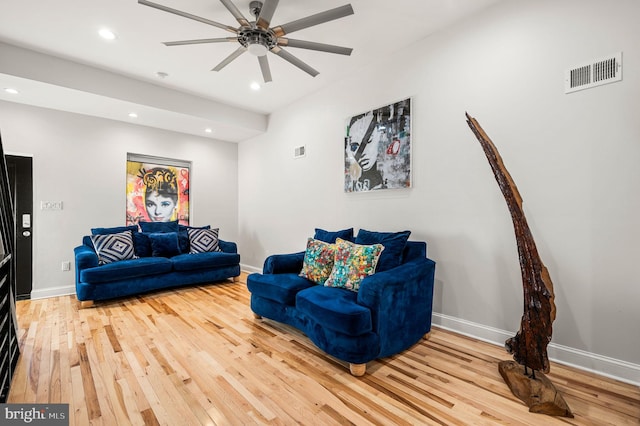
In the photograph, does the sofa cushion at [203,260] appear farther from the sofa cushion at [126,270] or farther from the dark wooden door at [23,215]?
the dark wooden door at [23,215]

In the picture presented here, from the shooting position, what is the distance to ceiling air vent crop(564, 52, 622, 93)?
2.00 meters

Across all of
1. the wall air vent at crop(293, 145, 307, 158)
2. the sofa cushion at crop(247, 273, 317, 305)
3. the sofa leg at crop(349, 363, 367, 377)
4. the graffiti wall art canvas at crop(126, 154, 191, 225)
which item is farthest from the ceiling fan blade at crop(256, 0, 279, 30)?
the graffiti wall art canvas at crop(126, 154, 191, 225)

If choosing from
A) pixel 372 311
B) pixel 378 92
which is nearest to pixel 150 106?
pixel 378 92

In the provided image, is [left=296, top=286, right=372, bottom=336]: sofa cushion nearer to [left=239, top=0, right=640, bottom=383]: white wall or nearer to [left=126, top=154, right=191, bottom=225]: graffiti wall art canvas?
[left=239, top=0, right=640, bottom=383]: white wall

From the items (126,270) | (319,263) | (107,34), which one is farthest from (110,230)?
(319,263)

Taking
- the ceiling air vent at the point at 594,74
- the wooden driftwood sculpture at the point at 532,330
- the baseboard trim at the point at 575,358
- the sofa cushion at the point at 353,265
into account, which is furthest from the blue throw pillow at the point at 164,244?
the ceiling air vent at the point at 594,74

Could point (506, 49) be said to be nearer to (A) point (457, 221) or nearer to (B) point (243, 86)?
(A) point (457, 221)

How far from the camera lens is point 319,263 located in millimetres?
2820

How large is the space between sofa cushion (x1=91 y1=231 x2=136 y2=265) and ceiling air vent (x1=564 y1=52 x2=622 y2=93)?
499 cm

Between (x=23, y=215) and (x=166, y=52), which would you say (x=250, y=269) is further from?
(x=166, y=52)

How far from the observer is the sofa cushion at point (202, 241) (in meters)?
4.61

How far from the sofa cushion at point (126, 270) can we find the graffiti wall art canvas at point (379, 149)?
8.93ft

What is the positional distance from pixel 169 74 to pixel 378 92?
104 inches

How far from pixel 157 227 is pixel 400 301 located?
12.8ft
